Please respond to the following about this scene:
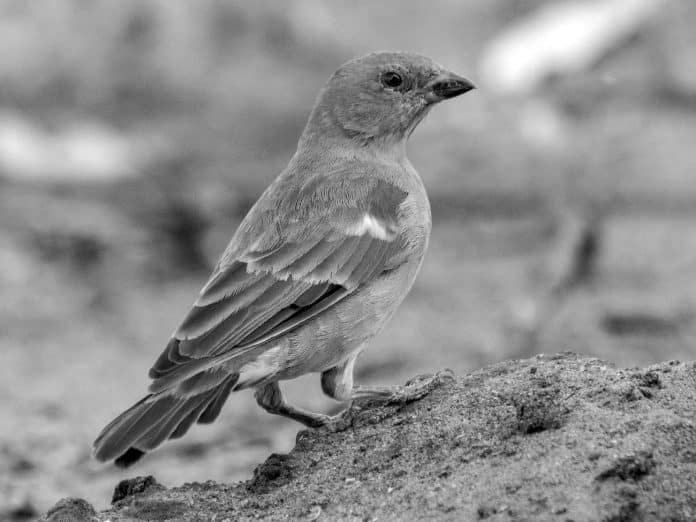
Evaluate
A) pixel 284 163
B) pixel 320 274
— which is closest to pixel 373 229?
pixel 320 274

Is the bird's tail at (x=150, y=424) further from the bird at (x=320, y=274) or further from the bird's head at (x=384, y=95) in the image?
the bird's head at (x=384, y=95)

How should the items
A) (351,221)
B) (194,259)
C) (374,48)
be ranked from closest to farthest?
(351,221) < (194,259) < (374,48)

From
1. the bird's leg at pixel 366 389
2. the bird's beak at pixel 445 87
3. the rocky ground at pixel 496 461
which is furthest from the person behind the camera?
the bird's beak at pixel 445 87

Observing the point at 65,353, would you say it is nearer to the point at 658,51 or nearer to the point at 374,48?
the point at 374,48

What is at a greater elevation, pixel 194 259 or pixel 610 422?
pixel 194 259

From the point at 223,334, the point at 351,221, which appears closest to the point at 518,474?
the point at 223,334

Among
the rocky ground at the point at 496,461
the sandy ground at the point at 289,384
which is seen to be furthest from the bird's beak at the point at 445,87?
the sandy ground at the point at 289,384
